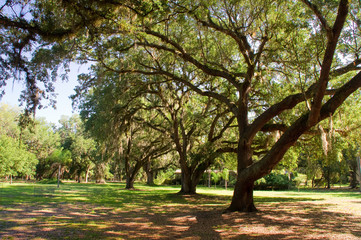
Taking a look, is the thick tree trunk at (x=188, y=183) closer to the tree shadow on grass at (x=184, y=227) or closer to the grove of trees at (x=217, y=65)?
the grove of trees at (x=217, y=65)

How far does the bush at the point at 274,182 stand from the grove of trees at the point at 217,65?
597 inches

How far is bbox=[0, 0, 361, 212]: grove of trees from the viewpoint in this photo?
6492 mm

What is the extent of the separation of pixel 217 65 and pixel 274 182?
24.4 metres

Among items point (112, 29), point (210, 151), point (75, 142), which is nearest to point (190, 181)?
point (210, 151)

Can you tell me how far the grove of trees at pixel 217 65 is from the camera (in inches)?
256

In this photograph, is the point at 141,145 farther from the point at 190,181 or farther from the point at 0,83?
the point at 0,83

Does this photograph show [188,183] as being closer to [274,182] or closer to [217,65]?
[217,65]

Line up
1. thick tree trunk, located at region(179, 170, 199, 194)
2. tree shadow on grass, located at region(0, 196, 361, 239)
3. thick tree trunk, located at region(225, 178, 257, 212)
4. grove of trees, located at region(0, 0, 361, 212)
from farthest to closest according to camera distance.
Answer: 1. thick tree trunk, located at region(179, 170, 199, 194)
2. thick tree trunk, located at region(225, 178, 257, 212)
3. grove of trees, located at region(0, 0, 361, 212)
4. tree shadow on grass, located at region(0, 196, 361, 239)

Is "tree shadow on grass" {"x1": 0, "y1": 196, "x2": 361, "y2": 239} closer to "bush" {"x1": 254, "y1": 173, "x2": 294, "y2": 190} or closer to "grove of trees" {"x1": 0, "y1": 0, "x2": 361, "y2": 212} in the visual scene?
"grove of trees" {"x1": 0, "y1": 0, "x2": 361, "y2": 212}

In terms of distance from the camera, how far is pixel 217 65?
35.4ft

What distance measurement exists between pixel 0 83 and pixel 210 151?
1053 centimetres

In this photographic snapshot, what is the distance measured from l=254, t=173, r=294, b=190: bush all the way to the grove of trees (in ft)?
49.8

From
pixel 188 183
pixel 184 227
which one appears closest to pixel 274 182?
pixel 188 183

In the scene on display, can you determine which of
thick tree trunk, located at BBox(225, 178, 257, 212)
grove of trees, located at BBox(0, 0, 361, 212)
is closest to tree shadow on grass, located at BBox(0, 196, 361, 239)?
thick tree trunk, located at BBox(225, 178, 257, 212)
